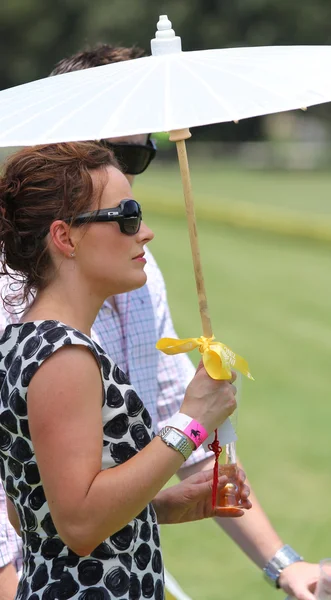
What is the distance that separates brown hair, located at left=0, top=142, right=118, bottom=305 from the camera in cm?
229

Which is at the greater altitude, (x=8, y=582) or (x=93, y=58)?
(x=93, y=58)

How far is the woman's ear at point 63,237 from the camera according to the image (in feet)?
7.48

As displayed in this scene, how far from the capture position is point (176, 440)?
214cm

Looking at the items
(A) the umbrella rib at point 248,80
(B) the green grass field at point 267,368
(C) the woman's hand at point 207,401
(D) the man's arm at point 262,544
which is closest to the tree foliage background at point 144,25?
(B) the green grass field at point 267,368

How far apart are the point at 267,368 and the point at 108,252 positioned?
20.3 feet

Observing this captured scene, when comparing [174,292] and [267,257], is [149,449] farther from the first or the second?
[267,257]

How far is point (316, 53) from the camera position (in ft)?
7.97

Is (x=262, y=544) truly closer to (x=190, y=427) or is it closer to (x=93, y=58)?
(x=190, y=427)

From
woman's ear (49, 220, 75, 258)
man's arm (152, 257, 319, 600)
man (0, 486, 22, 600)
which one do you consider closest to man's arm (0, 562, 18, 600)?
man (0, 486, 22, 600)

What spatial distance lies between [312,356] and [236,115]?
22.3ft

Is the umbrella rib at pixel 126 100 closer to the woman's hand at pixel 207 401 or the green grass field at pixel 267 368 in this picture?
the woman's hand at pixel 207 401

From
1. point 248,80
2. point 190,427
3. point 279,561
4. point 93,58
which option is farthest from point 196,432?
point 93,58

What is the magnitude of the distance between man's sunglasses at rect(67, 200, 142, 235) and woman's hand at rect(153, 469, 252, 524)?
27.4 inches

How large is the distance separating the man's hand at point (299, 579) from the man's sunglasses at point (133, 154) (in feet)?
4.40
